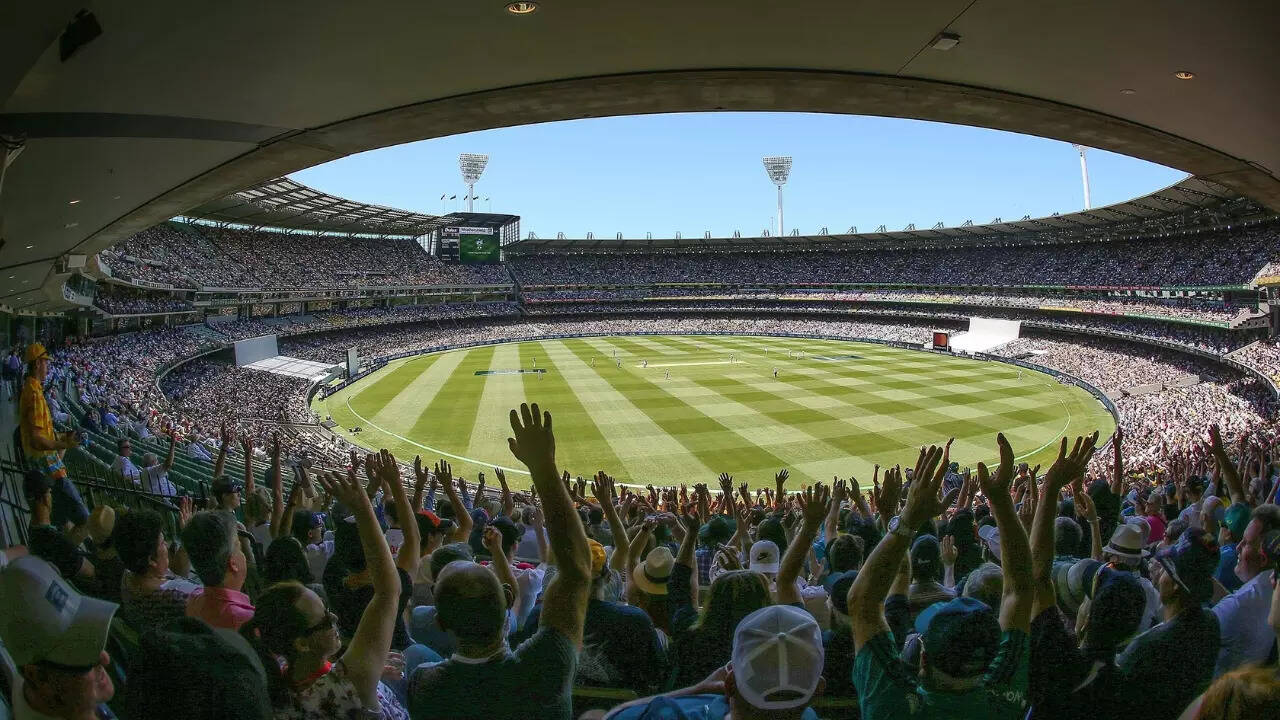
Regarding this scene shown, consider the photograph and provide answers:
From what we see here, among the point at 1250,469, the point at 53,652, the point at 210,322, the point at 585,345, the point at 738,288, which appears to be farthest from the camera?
the point at 738,288

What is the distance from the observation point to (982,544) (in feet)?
21.0

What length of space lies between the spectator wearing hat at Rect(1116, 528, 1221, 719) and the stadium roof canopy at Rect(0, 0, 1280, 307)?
3.20m

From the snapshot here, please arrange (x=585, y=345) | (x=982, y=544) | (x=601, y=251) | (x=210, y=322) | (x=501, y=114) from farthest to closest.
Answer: (x=601, y=251)
(x=585, y=345)
(x=210, y=322)
(x=982, y=544)
(x=501, y=114)

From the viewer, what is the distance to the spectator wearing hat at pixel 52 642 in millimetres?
2025

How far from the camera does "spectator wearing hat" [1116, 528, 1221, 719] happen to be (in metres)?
2.70

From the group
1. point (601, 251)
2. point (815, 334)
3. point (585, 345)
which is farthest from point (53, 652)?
point (601, 251)

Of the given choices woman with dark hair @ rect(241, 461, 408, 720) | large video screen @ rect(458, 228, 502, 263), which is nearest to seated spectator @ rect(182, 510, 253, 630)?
woman with dark hair @ rect(241, 461, 408, 720)

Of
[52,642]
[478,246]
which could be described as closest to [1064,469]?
[52,642]

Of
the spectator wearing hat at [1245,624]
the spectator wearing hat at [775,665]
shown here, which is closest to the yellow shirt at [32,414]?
the spectator wearing hat at [775,665]

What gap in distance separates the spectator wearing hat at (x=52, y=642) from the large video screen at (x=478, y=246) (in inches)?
3336

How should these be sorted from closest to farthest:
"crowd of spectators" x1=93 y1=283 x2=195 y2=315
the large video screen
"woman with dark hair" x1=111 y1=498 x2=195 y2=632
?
"woman with dark hair" x1=111 y1=498 x2=195 y2=632 → "crowd of spectators" x1=93 y1=283 x2=195 y2=315 → the large video screen

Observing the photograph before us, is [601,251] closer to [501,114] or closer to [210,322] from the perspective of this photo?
[210,322]

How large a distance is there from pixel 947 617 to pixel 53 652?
2856mm

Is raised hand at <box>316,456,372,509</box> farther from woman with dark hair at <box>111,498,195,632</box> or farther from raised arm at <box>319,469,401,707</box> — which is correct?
woman with dark hair at <box>111,498,195,632</box>
